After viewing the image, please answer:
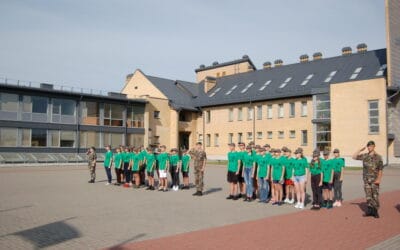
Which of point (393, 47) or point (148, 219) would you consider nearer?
point (148, 219)

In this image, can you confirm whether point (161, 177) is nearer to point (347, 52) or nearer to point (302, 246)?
point (302, 246)

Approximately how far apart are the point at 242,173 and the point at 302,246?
21.7ft

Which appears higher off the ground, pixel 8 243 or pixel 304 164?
pixel 304 164

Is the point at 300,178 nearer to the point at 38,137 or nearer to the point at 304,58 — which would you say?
the point at 38,137

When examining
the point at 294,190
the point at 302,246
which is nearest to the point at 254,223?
the point at 302,246

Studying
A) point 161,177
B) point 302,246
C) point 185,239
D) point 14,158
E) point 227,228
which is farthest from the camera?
point 14,158

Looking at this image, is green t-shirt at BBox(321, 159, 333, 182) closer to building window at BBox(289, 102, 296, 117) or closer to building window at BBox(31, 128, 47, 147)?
building window at BBox(289, 102, 296, 117)

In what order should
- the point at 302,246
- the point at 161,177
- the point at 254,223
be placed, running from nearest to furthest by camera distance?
the point at 302,246 → the point at 254,223 → the point at 161,177

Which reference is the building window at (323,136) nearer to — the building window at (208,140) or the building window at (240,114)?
the building window at (240,114)

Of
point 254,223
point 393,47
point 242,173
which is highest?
point 393,47

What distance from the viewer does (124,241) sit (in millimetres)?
7426

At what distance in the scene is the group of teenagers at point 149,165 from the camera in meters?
16.2

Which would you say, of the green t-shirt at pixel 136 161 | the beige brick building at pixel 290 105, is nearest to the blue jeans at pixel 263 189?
the green t-shirt at pixel 136 161

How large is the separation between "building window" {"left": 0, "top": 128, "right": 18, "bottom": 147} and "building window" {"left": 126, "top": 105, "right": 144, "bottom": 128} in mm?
11804
